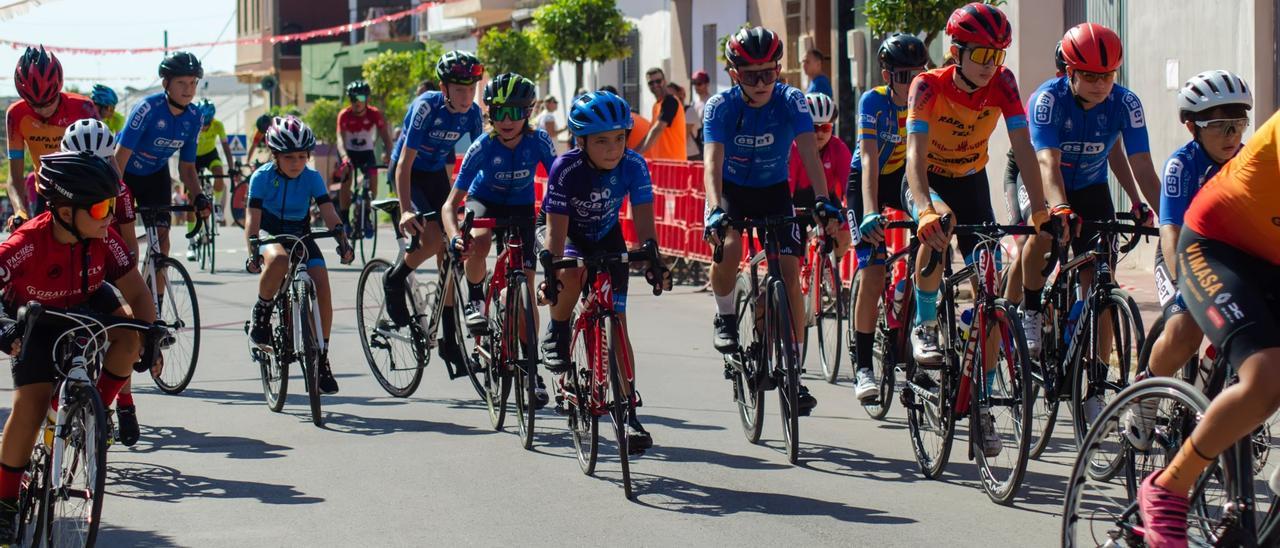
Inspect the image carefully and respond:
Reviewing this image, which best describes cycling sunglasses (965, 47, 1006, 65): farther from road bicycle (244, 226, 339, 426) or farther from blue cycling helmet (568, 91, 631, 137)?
road bicycle (244, 226, 339, 426)

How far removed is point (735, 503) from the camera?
7.38 m

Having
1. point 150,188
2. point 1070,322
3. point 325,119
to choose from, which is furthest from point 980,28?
point 325,119

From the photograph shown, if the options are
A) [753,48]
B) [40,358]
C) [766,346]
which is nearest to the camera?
[40,358]

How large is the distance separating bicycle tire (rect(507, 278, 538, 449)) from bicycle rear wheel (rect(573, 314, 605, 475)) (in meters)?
0.35

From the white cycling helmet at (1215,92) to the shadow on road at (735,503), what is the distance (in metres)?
2.05

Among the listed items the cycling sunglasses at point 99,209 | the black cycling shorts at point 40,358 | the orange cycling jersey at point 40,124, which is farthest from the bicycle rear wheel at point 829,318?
the black cycling shorts at point 40,358

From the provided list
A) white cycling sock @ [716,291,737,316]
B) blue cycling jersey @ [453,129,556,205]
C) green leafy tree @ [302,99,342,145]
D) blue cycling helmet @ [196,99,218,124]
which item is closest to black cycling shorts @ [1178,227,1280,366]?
white cycling sock @ [716,291,737,316]

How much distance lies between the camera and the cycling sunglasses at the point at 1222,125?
6.88 m

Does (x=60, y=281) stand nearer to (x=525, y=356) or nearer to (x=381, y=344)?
(x=525, y=356)

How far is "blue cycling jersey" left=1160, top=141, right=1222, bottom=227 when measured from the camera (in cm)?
680

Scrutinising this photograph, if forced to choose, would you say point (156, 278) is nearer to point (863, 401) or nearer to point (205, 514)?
point (205, 514)

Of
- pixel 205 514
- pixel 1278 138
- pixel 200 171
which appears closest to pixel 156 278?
pixel 205 514

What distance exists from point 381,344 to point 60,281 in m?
4.07

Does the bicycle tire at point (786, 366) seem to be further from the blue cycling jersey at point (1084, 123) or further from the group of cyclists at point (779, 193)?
the blue cycling jersey at point (1084, 123)
